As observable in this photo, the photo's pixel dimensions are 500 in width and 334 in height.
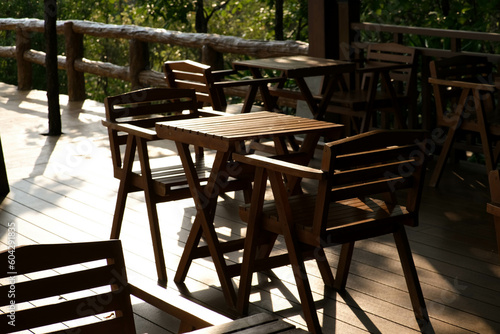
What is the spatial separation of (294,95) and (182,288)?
257 cm

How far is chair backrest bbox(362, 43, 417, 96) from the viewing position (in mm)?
5562

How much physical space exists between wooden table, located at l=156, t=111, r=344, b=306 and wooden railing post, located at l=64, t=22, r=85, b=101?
5.98 metres

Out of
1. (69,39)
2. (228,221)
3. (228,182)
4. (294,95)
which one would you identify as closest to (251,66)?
(294,95)

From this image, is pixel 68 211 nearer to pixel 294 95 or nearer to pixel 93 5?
pixel 294 95

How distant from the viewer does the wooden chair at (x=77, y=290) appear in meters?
1.68

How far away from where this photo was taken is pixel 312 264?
356 cm

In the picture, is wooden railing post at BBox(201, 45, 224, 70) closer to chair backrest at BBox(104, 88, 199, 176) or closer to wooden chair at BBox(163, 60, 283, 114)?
wooden chair at BBox(163, 60, 283, 114)

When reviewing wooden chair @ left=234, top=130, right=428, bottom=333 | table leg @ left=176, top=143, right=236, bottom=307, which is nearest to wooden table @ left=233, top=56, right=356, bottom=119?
table leg @ left=176, top=143, right=236, bottom=307

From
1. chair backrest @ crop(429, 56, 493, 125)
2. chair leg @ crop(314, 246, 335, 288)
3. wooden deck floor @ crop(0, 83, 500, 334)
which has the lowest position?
wooden deck floor @ crop(0, 83, 500, 334)

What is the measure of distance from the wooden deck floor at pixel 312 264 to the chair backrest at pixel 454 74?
0.53m

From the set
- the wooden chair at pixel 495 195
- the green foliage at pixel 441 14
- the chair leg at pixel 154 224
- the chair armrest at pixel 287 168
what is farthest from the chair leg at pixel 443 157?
the green foliage at pixel 441 14

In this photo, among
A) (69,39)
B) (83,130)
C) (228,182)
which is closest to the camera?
(228,182)

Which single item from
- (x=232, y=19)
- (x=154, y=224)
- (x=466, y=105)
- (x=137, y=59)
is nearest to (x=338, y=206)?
(x=154, y=224)

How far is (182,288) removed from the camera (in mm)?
3289
